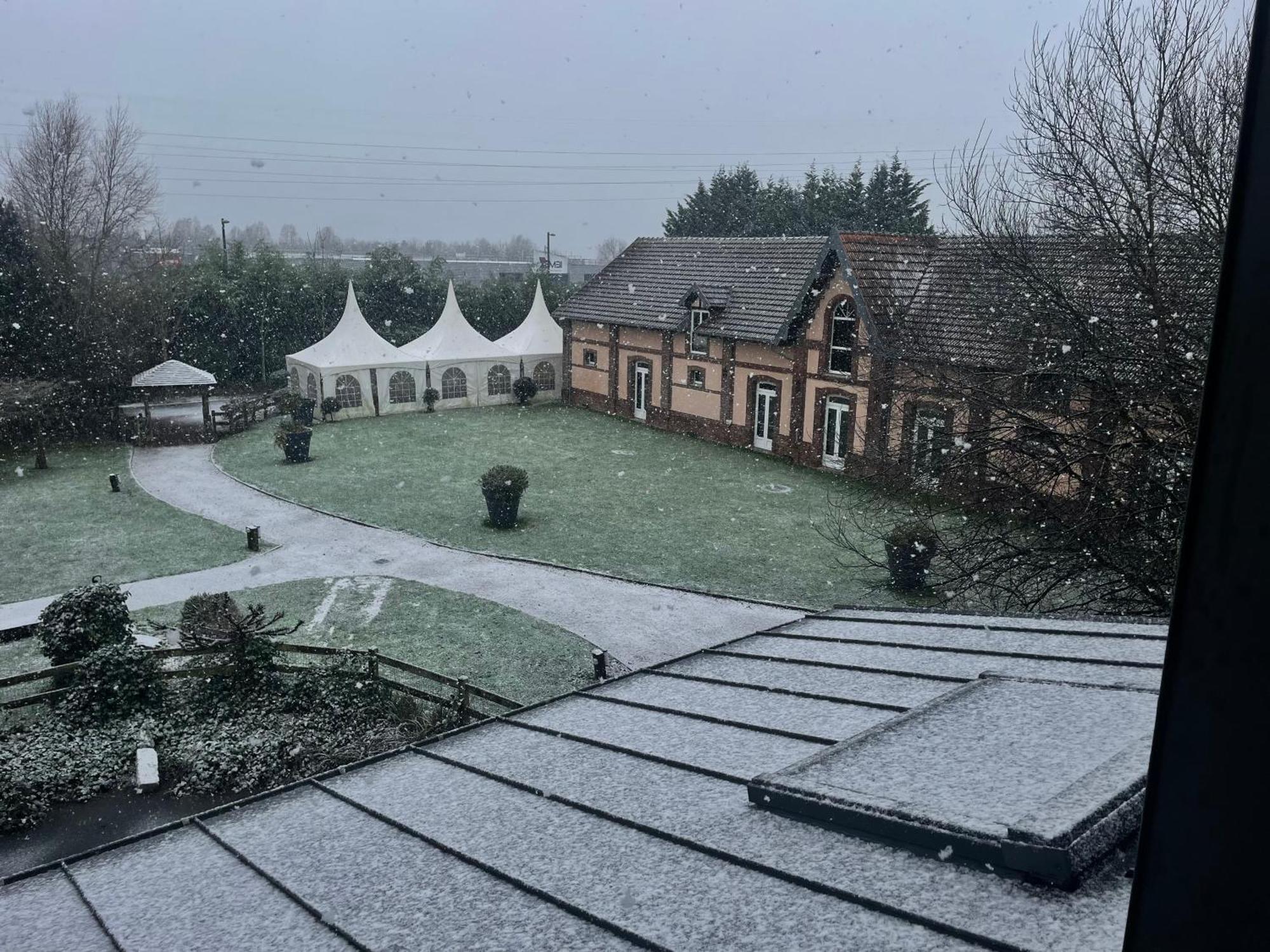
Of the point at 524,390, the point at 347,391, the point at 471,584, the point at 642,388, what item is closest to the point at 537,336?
the point at 524,390

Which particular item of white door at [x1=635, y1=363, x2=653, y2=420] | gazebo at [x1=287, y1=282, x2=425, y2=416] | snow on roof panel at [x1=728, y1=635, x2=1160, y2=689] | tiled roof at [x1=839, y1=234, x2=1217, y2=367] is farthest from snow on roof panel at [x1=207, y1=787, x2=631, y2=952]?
gazebo at [x1=287, y1=282, x2=425, y2=416]

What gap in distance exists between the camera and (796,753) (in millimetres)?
4285

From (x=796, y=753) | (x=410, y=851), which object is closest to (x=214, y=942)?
(x=410, y=851)

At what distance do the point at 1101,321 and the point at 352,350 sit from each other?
23305mm

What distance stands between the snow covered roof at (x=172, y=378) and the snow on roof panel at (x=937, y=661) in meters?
23.2

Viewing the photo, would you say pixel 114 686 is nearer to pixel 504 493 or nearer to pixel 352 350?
pixel 504 493

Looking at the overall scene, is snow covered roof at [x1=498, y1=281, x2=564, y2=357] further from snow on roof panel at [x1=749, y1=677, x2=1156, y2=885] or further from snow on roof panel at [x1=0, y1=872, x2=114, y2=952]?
snow on roof panel at [x1=749, y1=677, x2=1156, y2=885]

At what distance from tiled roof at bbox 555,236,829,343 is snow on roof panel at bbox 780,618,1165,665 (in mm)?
17138

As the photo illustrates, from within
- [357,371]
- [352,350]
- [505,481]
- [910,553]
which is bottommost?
[910,553]

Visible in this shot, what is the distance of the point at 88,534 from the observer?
16.8 meters

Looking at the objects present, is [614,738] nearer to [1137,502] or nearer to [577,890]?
[577,890]

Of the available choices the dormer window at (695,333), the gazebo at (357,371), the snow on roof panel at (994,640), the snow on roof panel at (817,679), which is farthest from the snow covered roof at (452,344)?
the snow on roof panel at (817,679)

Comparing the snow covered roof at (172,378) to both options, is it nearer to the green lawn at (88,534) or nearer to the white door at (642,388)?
the green lawn at (88,534)

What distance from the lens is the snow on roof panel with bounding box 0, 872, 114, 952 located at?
11.0 ft
